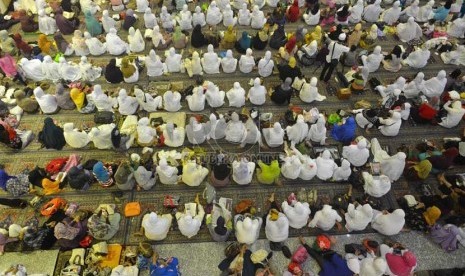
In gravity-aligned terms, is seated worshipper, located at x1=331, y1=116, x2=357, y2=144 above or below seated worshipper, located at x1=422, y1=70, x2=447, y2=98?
below

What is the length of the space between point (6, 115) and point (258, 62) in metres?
6.56

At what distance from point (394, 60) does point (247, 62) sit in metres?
4.17

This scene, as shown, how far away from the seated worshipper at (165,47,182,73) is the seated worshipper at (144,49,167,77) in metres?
0.14

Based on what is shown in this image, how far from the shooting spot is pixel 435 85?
387 inches

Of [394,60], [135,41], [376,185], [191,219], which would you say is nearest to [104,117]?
[135,41]

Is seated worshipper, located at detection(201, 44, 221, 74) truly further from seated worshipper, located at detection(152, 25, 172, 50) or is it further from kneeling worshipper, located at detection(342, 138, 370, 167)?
kneeling worshipper, located at detection(342, 138, 370, 167)

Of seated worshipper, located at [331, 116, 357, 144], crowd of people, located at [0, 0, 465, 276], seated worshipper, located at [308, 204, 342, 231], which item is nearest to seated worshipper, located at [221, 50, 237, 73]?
crowd of people, located at [0, 0, 465, 276]

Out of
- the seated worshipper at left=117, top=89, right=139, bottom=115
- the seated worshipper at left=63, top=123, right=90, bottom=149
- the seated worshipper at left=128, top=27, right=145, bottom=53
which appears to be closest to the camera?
the seated worshipper at left=63, top=123, right=90, bottom=149

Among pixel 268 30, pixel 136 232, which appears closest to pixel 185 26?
pixel 268 30

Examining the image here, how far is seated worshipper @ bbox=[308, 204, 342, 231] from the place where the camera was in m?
7.22

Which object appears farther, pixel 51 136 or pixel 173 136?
pixel 173 136

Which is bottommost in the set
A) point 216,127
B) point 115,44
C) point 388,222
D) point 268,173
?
point 388,222

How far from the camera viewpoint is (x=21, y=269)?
6.58 metres

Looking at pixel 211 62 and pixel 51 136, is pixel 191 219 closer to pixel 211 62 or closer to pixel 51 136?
pixel 51 136
